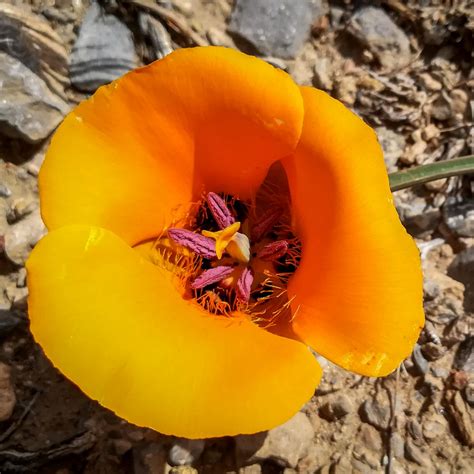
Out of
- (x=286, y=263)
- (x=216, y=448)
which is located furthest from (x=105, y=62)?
(x=216, y=448)

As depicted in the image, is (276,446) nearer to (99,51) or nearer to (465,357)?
(465,357)

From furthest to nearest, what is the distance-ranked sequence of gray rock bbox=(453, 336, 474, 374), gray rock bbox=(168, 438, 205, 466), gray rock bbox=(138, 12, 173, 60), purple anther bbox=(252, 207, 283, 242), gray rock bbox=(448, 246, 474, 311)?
gray rock bbox=(138, 12, 173, 60), gray rock bbox=(448, 246, 474, 311), gray rock bbox=(453, 336, 474, 374), gray rock bbox=(168, 438, 205, 466), purple anther bbox=(252, 207, 283, 242)

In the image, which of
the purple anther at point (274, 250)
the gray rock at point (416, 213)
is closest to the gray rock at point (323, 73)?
the gray rock at point (416, 213)

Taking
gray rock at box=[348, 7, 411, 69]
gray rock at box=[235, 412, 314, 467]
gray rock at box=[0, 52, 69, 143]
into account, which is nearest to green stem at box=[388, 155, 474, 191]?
gray rock at box=[348, 7, 411, 69]

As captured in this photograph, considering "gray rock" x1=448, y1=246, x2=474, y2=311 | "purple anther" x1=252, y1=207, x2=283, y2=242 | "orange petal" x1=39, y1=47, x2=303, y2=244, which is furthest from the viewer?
"gray rock" x1=448, y1=246, x2=474, y2=311

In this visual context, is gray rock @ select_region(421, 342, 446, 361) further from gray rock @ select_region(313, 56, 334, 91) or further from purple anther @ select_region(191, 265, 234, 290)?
gray rock @ select_region(313, 56, 334, 91)

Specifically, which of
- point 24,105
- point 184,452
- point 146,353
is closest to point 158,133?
point 146,353

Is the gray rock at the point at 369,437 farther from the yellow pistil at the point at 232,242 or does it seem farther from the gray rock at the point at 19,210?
the gray rock at the point at 19,210
